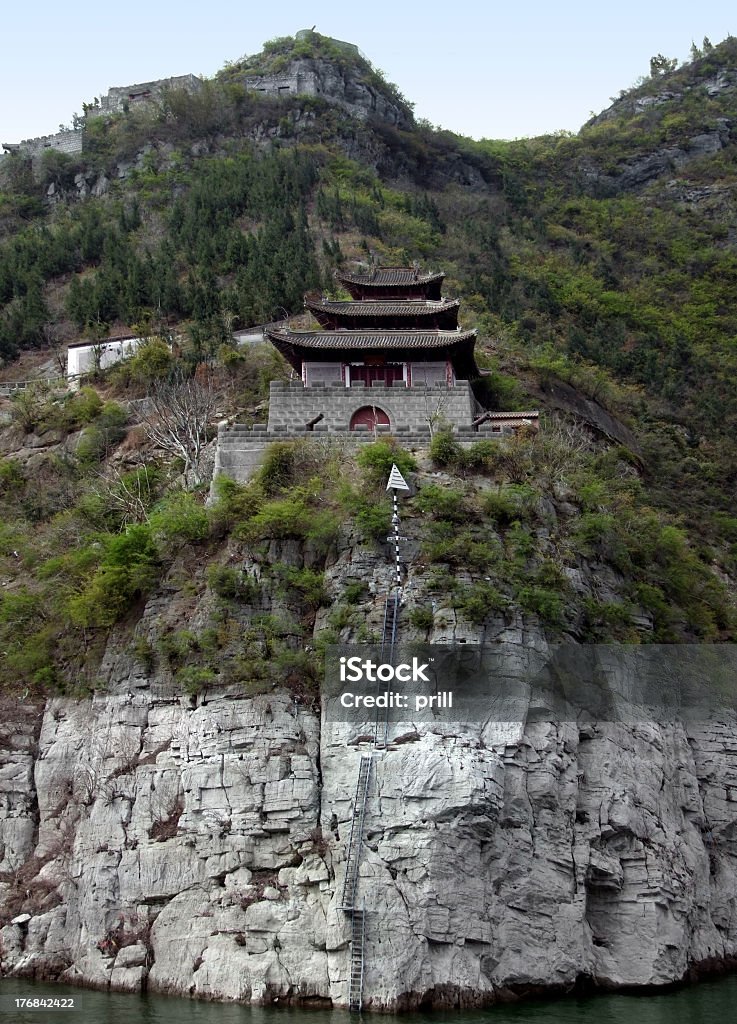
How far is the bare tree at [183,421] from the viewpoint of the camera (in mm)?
41562

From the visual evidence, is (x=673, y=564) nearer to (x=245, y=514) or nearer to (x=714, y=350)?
(x=245, y=514)

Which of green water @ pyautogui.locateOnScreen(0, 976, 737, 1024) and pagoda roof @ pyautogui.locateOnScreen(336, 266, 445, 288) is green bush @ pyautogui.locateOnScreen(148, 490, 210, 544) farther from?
pagoda roof @ pyautogui.locateOnScreen(336, 266, 445, 288)

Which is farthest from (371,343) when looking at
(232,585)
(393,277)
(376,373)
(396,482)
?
(232,585)

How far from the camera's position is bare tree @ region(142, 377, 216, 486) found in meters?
41.6

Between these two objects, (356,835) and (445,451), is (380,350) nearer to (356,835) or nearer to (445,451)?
(445,451)

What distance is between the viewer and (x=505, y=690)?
2939 cm

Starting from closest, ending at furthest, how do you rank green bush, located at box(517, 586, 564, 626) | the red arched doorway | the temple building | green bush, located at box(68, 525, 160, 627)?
green bush, located at box(517, 586, 564, 626)
green bush, located at box(68, 525, 160, 627)
the temple building
the red arched doorway

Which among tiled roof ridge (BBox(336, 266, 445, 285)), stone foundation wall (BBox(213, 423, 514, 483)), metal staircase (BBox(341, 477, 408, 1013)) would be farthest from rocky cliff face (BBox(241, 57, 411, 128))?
metal staircase (BBox(341, 477, 408, 1013))

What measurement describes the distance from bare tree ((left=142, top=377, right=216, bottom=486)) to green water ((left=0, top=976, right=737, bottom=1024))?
17.5 meters

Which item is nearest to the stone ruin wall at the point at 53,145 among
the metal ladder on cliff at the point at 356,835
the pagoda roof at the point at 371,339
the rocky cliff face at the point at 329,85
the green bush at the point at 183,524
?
the rocky cliff face at the point at 329,85

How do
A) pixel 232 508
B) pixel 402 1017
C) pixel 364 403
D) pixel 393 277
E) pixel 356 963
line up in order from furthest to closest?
pixel 393 277 → pixel 364 403 → pixel 232 508 → pixel 356 963 → pixel 402 1017

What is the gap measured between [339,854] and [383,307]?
24.5 m

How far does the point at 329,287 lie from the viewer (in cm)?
5706

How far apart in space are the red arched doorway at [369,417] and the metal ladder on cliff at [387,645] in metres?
11.1
